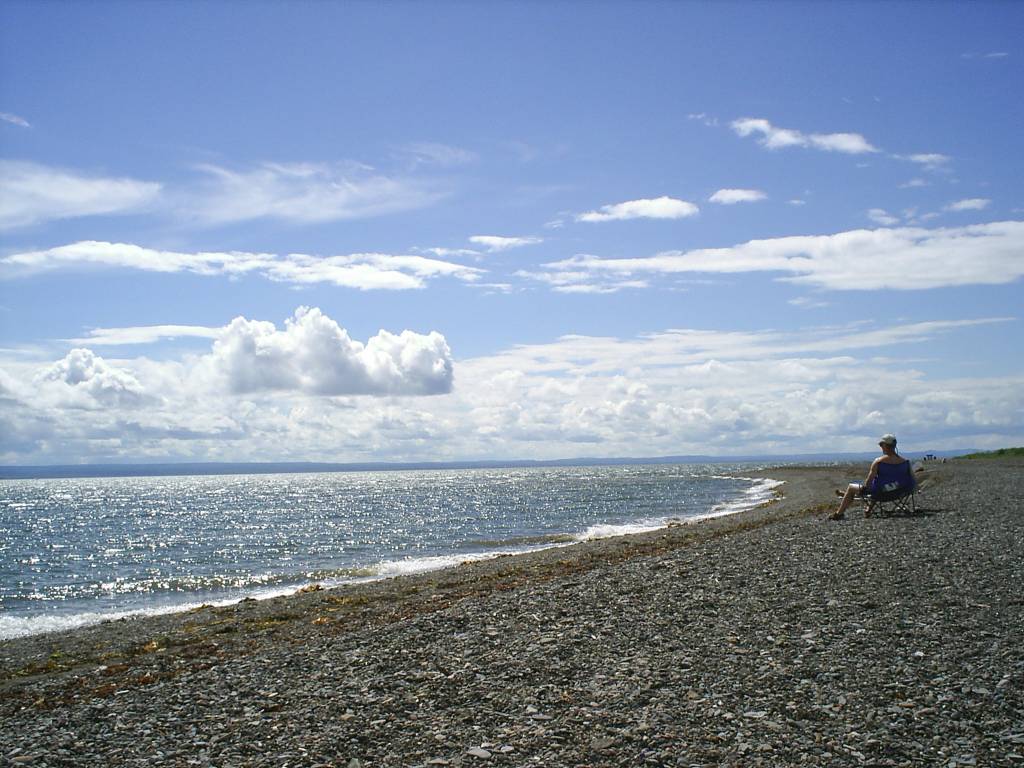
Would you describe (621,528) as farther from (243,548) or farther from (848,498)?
(243,548)

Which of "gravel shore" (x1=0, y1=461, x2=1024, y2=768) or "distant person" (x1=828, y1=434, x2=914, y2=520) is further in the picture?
"distant person" (x1=828, y1=434, x2=914, y2=520)

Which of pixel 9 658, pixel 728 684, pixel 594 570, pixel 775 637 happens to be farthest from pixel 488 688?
pixel 9 658

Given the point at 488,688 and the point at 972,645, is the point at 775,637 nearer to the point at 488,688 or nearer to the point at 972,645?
the point at 972,645

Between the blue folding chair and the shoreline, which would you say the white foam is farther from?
the blue folding chair

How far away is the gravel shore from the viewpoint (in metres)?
7.33

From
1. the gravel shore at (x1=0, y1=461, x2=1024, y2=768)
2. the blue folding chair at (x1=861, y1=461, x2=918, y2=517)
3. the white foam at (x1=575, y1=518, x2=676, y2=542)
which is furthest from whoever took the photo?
the white foam at (x1=575, y1=518, x2=676, y2=542)

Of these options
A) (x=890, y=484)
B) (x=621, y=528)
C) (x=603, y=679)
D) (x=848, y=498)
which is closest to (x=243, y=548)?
(x=621, y=528)

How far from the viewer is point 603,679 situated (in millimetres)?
9188

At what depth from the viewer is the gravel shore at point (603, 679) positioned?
289 inches

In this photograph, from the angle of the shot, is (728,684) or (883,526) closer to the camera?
(728,684)

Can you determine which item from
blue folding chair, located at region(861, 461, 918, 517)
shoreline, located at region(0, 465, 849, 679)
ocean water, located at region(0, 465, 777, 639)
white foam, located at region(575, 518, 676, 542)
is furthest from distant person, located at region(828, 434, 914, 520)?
white foam, located at region(575, 518, 676, 542)

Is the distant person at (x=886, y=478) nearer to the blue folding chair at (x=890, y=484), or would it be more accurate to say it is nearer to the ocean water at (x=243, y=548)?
the blue folding chair at (x=890, y=484)

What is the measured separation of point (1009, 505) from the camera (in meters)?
27.1

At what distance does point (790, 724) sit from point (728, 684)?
48.7 inches
